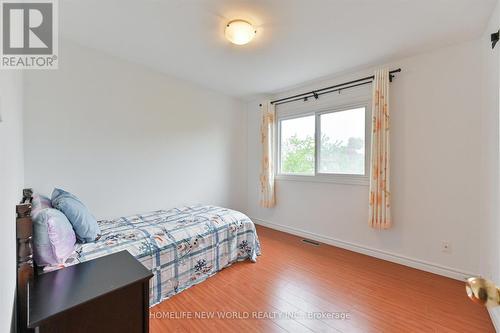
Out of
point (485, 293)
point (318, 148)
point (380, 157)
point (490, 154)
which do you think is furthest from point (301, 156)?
point (485, 293)

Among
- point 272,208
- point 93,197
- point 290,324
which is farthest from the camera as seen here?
point 272,208

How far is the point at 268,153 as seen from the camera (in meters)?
3.95

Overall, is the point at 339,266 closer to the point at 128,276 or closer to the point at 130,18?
the point at 128,276

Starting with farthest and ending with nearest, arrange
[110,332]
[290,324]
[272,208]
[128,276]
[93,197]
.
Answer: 1. [272,208]
2. [93,197]
3. [290,324]
4. [128,276]
5. [110,332]

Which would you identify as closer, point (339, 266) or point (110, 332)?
point (110, 332)

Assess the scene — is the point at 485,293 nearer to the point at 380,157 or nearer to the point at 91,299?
the point at 91,299

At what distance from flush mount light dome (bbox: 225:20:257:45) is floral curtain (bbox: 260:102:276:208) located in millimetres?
1907

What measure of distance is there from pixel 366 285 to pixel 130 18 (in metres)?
A: 3.34

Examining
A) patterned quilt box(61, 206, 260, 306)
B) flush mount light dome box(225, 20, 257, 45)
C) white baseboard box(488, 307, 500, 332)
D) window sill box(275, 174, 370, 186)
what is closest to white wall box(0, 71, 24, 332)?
patterned quilt box(61, 206, 260, 306)

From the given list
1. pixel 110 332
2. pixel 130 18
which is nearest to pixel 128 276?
pixel 110 332

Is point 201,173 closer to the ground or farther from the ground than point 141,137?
closer to the ground

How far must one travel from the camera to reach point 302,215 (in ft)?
11.9

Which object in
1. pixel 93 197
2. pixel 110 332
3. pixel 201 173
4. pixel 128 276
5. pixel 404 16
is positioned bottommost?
pixel 110 332

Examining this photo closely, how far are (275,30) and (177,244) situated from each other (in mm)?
2251
